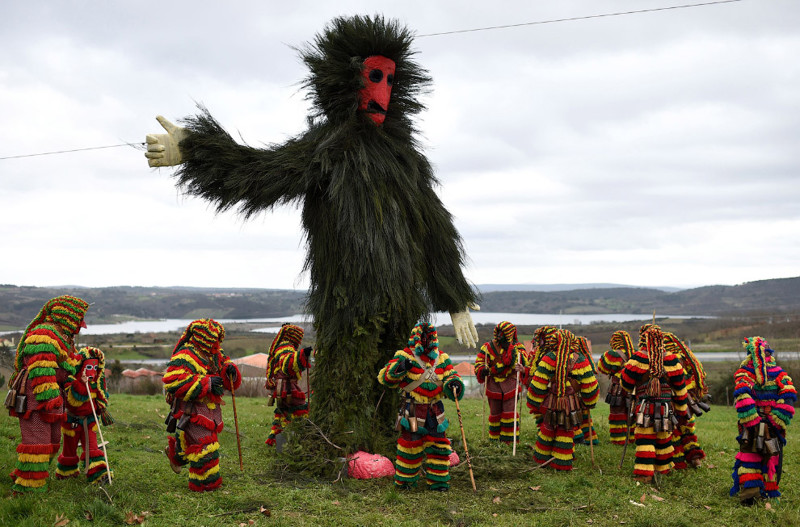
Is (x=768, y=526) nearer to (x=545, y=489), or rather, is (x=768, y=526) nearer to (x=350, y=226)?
(x=545, y=489)

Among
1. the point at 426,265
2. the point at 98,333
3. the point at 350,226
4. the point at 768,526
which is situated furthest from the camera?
the point at 98,333

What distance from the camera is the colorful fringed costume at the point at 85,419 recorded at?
266 inches

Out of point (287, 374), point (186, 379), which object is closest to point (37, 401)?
point (186, 379)

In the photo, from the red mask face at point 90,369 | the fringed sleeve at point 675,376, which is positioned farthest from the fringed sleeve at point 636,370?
the red mask face at point 90,369

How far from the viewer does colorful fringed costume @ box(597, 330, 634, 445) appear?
31.0 ft

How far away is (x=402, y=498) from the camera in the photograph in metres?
6.60

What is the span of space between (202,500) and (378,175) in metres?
4.36

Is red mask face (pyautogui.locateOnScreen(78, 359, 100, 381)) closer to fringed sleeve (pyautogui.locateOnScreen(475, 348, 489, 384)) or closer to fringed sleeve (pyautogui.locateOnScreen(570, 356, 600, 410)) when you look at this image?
fringed sleeve (pyautogui.locateOnScreen(475, 348, 489, 384))

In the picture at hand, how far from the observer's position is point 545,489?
23.4ft

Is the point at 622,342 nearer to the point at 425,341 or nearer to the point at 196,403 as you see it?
the point at 425,341

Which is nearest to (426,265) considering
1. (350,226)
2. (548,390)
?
(350,226)

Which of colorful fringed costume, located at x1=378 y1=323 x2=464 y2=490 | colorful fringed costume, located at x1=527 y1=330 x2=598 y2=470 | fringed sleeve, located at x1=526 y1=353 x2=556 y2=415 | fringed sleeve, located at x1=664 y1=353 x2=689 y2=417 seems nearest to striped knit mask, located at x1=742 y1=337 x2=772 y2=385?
fringed sleeve, located at x1=664 y1=353 x2=689 y2=417

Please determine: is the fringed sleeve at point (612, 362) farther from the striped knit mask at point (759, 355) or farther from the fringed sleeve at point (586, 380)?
the striped knit mask at point (759, 355)

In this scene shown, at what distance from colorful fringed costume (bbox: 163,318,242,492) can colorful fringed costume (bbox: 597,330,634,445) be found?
19.7 ft
